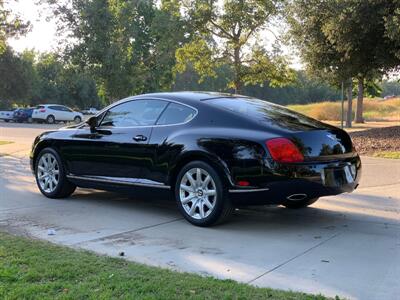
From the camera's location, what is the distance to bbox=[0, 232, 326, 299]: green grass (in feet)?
13.1

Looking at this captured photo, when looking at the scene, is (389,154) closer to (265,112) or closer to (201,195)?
(265,112)

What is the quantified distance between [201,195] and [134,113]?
1.68 meters

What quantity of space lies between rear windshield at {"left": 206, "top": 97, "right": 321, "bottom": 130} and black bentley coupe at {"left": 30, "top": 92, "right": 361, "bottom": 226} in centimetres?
1

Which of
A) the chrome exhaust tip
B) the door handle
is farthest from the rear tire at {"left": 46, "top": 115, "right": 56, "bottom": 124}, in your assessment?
the chrome exhaust tip

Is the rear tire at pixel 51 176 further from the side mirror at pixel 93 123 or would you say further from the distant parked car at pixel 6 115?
the distant parked car at pixel 6 115

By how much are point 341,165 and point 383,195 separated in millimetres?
2532

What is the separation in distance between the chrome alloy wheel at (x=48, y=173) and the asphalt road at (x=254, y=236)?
21 cm

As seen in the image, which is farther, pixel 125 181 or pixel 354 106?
pixel 354 106

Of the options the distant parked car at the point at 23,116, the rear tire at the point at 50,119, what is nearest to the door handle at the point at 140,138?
the rear tire at the point at 50,119

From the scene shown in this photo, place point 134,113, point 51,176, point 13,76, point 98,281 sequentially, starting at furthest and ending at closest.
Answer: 1. point 13,76
2. point 51,176
3. point 134,113
4. point 98,281

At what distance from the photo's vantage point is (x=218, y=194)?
6.21 metres

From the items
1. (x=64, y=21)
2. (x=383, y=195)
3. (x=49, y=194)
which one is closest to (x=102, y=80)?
(x=64, y=21)

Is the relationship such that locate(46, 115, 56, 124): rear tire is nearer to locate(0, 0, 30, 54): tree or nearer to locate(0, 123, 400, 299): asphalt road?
locate(0, 0, 30, 54): tree

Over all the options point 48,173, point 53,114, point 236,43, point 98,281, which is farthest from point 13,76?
point 98,281
